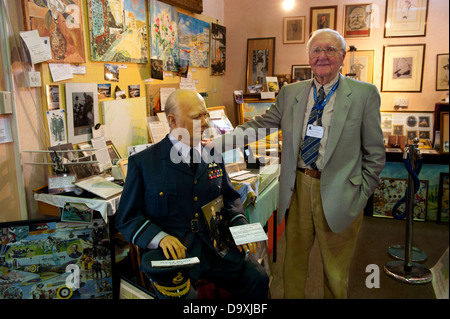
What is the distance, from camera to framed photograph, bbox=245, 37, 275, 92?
4906mm

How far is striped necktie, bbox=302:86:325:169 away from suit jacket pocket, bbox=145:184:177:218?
0.74 m

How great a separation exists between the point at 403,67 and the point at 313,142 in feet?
10.4

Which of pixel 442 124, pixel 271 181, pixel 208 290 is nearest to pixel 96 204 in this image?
pixel 208 290

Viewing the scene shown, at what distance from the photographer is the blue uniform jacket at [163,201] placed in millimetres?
1690

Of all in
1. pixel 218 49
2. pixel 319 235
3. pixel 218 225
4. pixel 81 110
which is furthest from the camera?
pixel 218 49

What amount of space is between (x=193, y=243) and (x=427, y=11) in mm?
4118

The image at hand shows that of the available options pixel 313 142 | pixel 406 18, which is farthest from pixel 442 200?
pixel 313 142

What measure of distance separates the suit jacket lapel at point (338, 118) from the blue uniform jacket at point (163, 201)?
2.06 ft

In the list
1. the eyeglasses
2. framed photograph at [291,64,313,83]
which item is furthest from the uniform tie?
framed photograph at [291,64,313,83]

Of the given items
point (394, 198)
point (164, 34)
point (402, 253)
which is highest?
point (164, 34)

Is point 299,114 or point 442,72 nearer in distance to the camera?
point 299,114

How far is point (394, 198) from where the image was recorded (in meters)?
4.36

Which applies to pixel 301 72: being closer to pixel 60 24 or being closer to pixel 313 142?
pixel 313 142
